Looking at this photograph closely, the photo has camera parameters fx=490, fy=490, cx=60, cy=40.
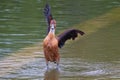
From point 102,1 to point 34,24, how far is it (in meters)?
5.03

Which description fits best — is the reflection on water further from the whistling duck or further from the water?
the whistling duck

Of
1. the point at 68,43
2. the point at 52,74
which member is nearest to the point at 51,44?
the point at 52,74

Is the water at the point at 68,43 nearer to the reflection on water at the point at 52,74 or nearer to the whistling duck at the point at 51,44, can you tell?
the reflection on water at the point at 52,74

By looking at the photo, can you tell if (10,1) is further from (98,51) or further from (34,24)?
(98,51)

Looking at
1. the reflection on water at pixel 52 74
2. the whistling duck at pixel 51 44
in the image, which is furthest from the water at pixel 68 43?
the whistling duck at pixel 51 44

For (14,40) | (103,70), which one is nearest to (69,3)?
(14,40)

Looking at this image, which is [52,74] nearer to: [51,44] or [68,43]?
[51,44]

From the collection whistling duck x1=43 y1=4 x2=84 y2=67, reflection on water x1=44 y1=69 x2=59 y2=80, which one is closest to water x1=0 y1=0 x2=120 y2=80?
reflection on water x1=44 y1=69 x2=59 y2=80

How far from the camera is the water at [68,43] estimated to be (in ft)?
29.6

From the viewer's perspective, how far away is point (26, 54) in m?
10.4

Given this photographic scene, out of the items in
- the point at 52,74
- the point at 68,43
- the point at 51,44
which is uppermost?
the point at 51,44

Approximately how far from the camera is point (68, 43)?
11.6 meters

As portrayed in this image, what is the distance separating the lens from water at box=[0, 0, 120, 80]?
9031mm

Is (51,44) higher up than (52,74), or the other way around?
(51,44)
